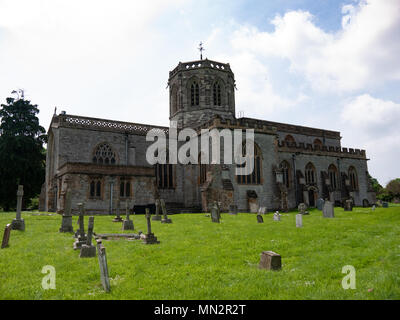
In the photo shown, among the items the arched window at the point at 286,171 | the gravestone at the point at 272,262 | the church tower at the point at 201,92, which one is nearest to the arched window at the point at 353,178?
the arched window at the point at 286,171

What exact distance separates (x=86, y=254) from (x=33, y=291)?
2810 mm

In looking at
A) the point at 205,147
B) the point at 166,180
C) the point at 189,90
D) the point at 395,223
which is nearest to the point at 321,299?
the point at 395,223

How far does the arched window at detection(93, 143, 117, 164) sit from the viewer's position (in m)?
27.9

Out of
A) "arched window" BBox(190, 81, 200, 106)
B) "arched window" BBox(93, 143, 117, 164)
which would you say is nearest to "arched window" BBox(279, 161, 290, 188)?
"arched window" BBox(190, 81, 200, 106)

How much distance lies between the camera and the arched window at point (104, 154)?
27.9m

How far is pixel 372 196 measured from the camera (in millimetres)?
37125

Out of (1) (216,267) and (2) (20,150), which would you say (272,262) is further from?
(2) (20,150)

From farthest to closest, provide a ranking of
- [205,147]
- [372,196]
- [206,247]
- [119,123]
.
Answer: [372,196] < [119,123] < [205,147] < [206,247]

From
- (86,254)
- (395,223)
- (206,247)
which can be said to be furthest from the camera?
(395,223)

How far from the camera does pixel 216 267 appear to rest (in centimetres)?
700

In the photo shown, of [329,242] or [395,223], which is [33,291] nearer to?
[329,242]

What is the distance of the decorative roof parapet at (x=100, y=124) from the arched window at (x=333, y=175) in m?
19.1

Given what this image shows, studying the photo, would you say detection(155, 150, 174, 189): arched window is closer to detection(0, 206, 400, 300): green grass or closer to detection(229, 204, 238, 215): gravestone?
detection(229, 204, 238, 215): gravestone
